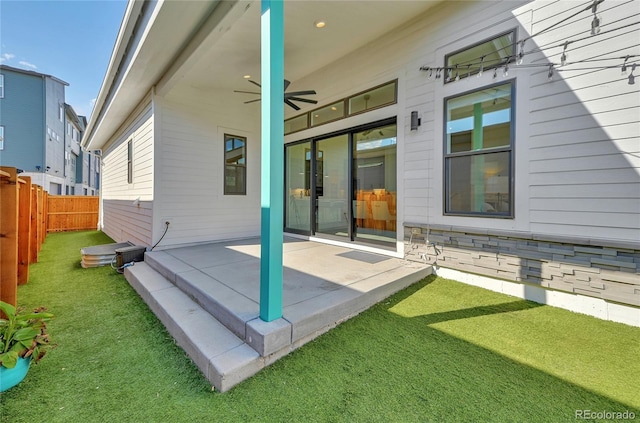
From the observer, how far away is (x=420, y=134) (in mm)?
3967

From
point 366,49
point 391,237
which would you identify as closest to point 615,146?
point 391,237

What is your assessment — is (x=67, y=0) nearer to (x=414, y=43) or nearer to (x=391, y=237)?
(x=414, y=43)

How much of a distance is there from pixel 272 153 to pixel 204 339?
160 centimetres

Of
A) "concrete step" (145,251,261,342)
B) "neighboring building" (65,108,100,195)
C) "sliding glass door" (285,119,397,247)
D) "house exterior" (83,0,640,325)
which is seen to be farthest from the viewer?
"neighboring building" (65,108,100,195)

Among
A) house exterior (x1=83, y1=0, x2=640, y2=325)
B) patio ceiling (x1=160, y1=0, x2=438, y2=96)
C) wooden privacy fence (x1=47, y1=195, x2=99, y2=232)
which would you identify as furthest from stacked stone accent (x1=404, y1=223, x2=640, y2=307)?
wooden privacy fence (x1=47, y1=195, x2=99, y2=232)

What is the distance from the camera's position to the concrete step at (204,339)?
5.96ft

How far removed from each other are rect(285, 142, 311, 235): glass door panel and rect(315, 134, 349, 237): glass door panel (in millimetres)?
300

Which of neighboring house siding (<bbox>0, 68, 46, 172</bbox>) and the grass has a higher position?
neighboring house siding (<bbox>0, 68, 46, 172</bbox>)

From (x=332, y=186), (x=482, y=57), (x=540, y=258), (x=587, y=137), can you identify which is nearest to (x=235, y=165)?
(x=332, y=186)

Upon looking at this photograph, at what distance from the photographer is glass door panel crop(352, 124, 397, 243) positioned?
449cm

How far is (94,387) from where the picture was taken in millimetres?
1834

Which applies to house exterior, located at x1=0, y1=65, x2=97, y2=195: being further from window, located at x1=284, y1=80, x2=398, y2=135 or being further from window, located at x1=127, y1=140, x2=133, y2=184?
window, located at x1=284, y1=80, x2=398, y2=135

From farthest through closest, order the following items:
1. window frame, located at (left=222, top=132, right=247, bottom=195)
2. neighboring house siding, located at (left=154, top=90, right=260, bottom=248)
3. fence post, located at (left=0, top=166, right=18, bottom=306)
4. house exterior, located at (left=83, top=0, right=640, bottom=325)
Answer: window frame, located at (left=222, top=132, right=247, bottom=195) → neighboring house siding, located at (left=154, top=90, right=260, bottom=248) → house exterior, located at (left=83, top=0, right=640, bottom=325) → fence post, located at (left=0, top=166, right=18, bottom=306)

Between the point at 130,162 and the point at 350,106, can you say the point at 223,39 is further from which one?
Result: the point at 130,162
